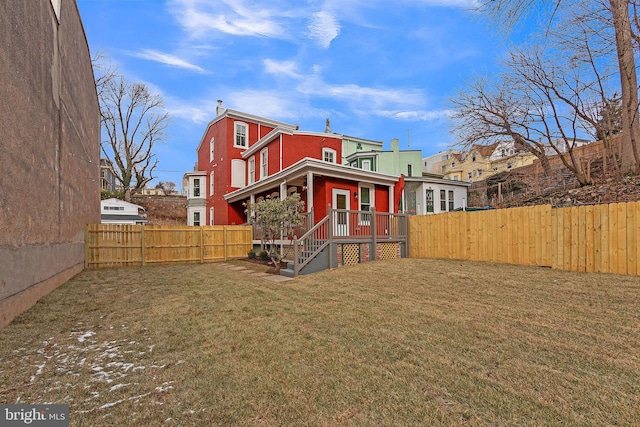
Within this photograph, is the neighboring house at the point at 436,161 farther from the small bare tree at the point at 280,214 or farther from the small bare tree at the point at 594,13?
the small bare tree at the point at 280,214

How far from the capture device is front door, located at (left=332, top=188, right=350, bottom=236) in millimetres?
9703

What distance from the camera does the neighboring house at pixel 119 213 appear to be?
2086 centimetres

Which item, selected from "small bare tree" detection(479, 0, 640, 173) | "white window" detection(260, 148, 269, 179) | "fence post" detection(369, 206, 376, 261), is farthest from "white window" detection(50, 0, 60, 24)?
"white window" detection(260, 148, 269, 179)

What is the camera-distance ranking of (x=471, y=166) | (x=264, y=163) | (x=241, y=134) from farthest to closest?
(x=471, y=166) → (x=241, y=134) → (x=264, y=163)

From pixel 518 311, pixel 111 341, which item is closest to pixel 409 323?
pixel 518 311

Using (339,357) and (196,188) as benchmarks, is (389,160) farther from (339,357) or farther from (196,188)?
(339,357)

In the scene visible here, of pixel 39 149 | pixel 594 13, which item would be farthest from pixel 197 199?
pixel 594 13

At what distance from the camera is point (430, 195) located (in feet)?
61.9

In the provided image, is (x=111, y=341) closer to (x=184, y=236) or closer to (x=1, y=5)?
(x=1, y=5)

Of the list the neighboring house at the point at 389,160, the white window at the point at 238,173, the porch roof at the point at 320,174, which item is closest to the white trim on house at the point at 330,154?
the neighboring house at the point at 389,160

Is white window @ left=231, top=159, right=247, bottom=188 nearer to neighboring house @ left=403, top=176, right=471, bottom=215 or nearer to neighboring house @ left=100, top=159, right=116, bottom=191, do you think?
neighboring house @ left=403, top=176, right=471, bottom=215

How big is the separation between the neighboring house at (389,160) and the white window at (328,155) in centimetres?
231

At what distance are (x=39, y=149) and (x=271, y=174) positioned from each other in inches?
439

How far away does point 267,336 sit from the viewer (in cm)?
344
